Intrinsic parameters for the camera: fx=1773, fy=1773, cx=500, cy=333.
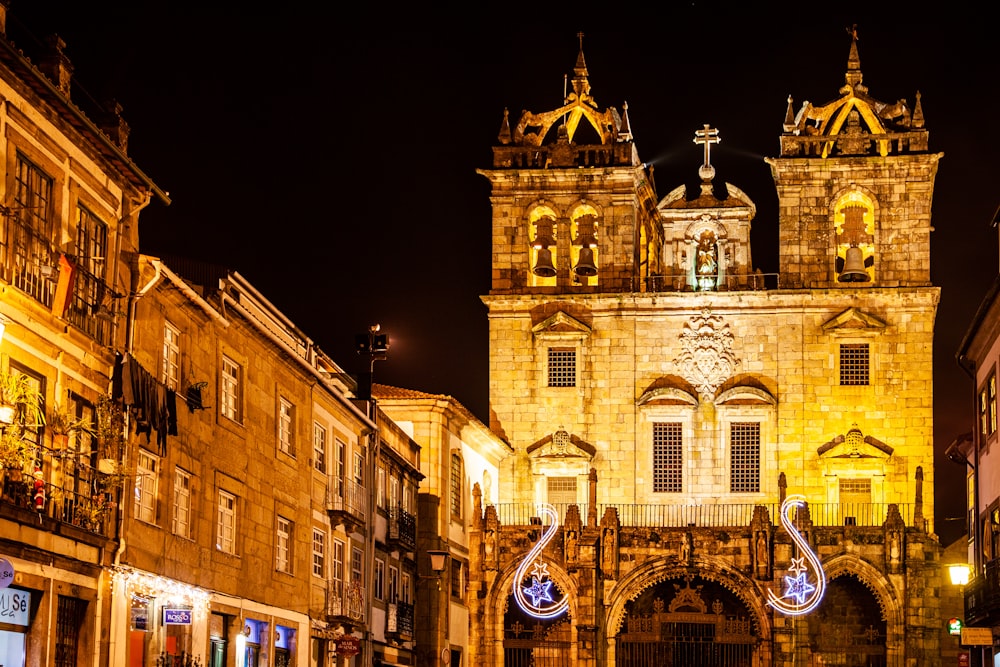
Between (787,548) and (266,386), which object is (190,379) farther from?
(787,548)

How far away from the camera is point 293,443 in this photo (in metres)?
35.1

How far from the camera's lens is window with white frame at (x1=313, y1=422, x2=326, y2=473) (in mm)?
36875

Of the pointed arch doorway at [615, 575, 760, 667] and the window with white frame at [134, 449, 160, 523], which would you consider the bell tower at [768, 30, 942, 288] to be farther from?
the window with white frame at [134, 449, 160, 523]

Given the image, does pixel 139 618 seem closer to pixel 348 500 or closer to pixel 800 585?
pixel 348 500

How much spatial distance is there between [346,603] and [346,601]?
4 centimetres

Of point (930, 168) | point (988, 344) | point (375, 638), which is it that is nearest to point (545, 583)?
point (375, 638)

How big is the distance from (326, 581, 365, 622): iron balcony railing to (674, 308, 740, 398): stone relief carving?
21.7 meters

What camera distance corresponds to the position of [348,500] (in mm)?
39125

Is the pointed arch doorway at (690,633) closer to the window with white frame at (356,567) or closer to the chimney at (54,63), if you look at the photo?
the window with white frame at (356,567)

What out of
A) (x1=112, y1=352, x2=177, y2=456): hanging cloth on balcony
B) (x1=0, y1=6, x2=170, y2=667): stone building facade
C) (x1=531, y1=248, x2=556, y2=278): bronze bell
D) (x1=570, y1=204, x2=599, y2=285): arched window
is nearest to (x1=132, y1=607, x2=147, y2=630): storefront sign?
(x1=0, y1=6, x2=170, y2=667): stone building facade

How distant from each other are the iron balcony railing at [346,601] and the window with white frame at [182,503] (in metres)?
9.28

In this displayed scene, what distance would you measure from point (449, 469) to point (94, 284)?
27.9 metres

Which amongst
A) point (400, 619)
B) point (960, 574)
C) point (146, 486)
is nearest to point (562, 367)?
point (400, 619)

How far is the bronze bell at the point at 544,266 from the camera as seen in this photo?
5962cm
